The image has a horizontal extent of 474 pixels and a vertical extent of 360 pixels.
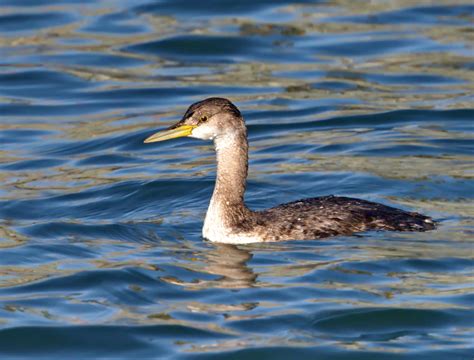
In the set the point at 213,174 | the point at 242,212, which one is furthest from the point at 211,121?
the point at 213,174

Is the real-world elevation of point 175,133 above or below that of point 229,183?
above

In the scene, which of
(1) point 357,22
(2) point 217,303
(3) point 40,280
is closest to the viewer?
(2) point 217,303

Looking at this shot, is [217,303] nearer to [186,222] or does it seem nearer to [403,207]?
[186,222]

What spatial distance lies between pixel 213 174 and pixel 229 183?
276 centimetres

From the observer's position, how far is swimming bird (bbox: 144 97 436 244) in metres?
11.8

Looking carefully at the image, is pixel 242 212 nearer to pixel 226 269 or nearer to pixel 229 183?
pixel 229 183

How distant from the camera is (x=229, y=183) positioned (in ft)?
39.4

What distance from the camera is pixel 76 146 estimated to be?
1666 centimetres

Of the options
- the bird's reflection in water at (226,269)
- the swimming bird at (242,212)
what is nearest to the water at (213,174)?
the bird's reflection in water at (226,269)

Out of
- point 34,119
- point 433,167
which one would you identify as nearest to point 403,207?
point 433,167

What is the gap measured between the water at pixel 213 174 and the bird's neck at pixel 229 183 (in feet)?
0.93

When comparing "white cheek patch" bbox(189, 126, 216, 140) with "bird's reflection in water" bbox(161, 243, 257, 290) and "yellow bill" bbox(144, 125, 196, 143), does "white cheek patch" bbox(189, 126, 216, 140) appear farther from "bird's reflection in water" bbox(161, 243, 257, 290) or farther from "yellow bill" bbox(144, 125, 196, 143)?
"bird's reflection in water" bbox(161, 243, 257, 290)

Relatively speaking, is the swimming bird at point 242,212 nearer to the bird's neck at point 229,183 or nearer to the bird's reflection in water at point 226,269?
the bird's neck at point 229,183

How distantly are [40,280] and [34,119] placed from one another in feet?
23.9
